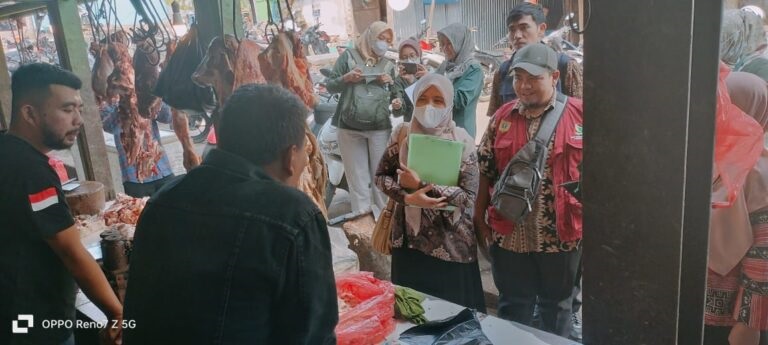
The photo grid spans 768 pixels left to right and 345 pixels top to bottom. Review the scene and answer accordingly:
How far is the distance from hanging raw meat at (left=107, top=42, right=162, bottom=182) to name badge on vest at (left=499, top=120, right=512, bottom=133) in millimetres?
2830

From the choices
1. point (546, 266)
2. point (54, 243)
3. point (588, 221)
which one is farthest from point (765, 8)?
point (54, 243)

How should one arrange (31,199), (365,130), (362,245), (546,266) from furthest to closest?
(365,130) < (362,245) < (546,266) < (31,199)

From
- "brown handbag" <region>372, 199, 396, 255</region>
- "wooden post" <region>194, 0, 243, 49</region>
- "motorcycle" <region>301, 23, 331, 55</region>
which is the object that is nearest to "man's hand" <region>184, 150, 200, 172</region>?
"wooden post" <region>194, 0, 243, 49</region>

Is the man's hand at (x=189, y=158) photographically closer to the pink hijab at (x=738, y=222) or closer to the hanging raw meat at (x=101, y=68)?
the hanging raw meat at (x=101, y=68)

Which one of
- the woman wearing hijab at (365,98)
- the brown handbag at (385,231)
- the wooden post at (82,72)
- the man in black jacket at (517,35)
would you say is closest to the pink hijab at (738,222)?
the brown handbag at (385,231)

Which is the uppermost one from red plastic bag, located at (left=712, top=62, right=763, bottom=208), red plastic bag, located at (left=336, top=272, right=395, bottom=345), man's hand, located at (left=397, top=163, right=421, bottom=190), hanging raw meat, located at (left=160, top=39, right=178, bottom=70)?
hanging raw meat, located at (left=160, top=39, right=178, bottom=70)

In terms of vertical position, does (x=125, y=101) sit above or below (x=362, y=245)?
above

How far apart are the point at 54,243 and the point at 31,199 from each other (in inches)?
7.1

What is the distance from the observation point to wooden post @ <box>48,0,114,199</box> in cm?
500

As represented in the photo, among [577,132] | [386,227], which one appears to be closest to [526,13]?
[577,132]

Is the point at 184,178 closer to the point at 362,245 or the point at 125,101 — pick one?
the point at 362,245

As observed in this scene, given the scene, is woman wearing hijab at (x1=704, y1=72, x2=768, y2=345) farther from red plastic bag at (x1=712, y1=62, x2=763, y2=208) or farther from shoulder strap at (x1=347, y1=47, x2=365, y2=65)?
shoulder strap at (x1=347, y1=47, x2=365, y2=65)

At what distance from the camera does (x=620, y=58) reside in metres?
1.33

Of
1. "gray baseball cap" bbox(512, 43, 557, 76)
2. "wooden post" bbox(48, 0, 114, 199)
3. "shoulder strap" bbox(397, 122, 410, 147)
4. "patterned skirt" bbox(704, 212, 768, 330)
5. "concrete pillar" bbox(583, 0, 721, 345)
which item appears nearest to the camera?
"concrete pillar" bbox(583, 0, 721, 345)
